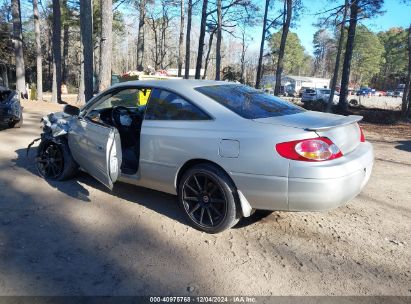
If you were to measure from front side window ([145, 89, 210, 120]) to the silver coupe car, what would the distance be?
0.01 metres

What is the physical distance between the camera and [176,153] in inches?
159

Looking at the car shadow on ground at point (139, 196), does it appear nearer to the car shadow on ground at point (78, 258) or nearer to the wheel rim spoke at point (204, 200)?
the wheel rim spoke at point (204, 200)


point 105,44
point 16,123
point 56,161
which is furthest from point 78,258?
point 105,44

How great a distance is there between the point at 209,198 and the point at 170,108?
44.1 inches

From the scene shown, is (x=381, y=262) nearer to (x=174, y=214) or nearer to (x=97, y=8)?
(x=174, y=214)

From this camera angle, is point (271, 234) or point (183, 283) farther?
point (271, 234)

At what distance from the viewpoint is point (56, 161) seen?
215 inches

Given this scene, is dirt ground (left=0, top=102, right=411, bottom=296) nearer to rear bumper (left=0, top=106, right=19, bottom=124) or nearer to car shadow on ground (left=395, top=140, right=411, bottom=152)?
rear bumper (left=0, top=106, right=19, bottom=124)

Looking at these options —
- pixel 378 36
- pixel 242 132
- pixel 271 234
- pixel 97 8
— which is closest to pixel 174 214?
pixel 271 234

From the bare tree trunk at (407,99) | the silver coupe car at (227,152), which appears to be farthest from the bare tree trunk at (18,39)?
the bare tree trunk at (407,99)

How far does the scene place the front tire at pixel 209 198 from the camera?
373 centimetres

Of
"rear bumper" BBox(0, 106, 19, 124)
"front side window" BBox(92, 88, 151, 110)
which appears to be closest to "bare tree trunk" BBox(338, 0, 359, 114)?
"rear bumper" BBox(0, 106, 19, 124)

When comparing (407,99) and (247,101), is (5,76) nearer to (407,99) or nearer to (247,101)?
(407,99)

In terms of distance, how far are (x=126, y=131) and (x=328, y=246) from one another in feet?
9.72
